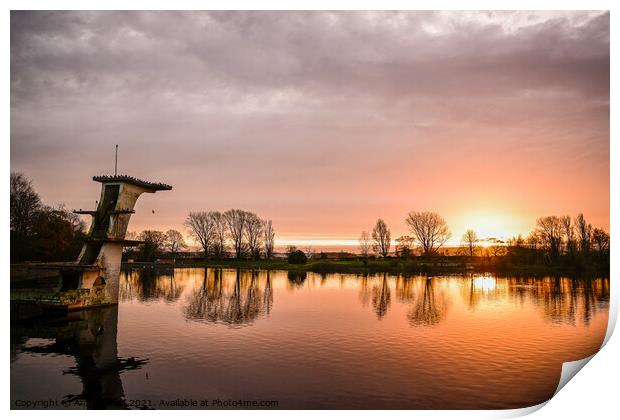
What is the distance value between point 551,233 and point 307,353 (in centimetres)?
4200

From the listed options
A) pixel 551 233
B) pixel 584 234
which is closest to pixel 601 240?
pixel 584 234

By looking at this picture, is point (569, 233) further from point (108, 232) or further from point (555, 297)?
point (108, 232)

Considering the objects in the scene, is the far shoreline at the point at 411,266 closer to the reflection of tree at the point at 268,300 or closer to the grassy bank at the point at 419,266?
the grassy bank at the point at 419,266

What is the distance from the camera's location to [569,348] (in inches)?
660

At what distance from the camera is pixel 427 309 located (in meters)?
25.4

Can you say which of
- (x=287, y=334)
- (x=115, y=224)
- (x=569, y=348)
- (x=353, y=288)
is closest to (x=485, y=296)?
(x=353, y=288)

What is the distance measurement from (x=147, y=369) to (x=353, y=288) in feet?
83.8

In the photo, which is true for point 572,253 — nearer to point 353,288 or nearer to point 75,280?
point 353,288

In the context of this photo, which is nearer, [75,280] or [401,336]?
[401,336]

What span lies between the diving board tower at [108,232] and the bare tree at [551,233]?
3797 cm

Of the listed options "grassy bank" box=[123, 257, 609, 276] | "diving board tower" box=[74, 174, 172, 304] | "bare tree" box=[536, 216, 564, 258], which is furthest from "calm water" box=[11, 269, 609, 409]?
"grassy bank" box=[123, 257, 609, 276]

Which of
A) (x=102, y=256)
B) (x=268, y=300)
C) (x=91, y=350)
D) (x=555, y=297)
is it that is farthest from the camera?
(x=555, y=297)

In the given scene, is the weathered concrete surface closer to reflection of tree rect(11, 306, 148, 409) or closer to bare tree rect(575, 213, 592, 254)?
reflection of tree rect(11, 306, 148, 409)

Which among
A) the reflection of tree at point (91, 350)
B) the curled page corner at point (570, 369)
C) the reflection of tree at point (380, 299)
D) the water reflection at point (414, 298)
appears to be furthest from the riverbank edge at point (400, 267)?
the reflection of tree at point (91, 350)
